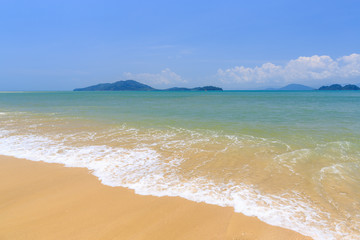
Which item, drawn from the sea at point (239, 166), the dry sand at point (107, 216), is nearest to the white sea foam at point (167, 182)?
the sea at point (239, 166)

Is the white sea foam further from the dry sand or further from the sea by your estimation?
the dry sand

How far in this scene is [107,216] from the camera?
3.99 metres

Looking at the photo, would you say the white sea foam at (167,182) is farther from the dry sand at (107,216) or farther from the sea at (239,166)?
the dry sand at (107,216)

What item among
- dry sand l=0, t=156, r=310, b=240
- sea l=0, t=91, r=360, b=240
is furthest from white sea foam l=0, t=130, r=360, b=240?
dry sand l=0, t=156, r=310, b=240

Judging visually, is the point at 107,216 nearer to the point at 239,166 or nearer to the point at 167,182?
the point at 167,182

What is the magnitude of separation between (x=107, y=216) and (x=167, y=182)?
1.92m

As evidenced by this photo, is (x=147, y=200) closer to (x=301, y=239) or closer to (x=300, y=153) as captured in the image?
(x=301, y=239)

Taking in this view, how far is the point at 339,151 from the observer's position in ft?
26.7

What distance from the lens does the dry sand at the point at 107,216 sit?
3.51 meters

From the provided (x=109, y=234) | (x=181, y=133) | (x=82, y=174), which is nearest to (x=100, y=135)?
(x=181, y=133)

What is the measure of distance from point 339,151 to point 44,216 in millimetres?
10498

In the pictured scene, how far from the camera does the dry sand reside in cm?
351

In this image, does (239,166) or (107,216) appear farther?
(239,166)

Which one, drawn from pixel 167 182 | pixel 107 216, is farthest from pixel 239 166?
pixel 107 216
